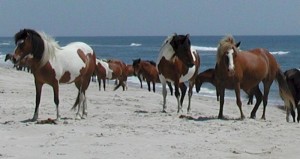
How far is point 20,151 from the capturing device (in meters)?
8.47

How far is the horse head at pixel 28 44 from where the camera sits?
1141 cm

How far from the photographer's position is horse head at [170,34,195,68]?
13.8 m

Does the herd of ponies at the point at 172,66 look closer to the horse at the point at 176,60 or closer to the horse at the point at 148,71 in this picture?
the horse at the point at 176,60

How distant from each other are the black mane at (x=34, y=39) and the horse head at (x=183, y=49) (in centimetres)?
358

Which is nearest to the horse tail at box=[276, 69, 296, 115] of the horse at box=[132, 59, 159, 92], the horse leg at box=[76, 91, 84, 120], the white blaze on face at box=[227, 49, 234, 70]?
the white blaze on face at box=[227, 49, 234, 70]

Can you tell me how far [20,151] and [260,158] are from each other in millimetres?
3421

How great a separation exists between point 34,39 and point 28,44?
16cm

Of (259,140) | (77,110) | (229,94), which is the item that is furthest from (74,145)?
(229,94)

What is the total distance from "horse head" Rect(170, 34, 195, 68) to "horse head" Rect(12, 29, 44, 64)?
142 inches

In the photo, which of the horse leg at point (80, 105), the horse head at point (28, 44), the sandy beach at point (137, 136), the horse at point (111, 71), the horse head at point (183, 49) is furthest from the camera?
the horse at point (111, 71)

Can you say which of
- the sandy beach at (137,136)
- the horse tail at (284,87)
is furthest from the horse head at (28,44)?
the horse tail at (284,87)

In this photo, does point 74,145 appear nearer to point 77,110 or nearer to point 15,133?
point 15,133

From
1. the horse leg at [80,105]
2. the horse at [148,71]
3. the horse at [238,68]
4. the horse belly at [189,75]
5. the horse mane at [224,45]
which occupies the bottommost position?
the horse at [148,71]

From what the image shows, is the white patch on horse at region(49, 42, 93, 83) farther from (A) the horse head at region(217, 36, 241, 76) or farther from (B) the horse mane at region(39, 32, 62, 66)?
(A) the horse head at region(217, 36, 241, 76)
